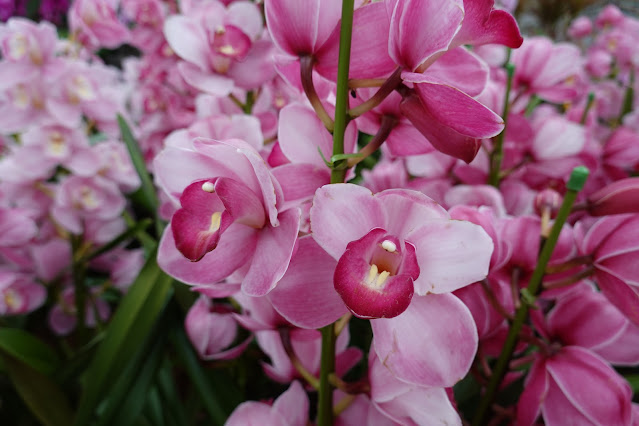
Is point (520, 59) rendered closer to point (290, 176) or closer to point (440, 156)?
point (440, 156)

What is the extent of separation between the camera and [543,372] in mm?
319

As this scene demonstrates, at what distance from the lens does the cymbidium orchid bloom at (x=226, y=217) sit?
24cm

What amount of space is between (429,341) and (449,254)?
45 mm

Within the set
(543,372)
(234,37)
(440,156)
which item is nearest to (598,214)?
(543,372)

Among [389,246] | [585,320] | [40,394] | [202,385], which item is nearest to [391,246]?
[389,246]

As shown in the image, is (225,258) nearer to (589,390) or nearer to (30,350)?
(589,390)

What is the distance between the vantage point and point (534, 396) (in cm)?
31

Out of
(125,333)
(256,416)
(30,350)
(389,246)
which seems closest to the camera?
(389,246)

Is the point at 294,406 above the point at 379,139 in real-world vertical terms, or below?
below

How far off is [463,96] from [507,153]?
0.36m

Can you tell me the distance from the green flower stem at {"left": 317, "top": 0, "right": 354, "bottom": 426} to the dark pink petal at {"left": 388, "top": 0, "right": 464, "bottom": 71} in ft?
0.07

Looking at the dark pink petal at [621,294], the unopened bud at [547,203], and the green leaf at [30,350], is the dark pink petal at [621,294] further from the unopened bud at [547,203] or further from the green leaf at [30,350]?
the green leaf at [30,350]

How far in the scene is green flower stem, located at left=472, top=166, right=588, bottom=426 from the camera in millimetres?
264

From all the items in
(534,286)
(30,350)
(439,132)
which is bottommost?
(30,350)
